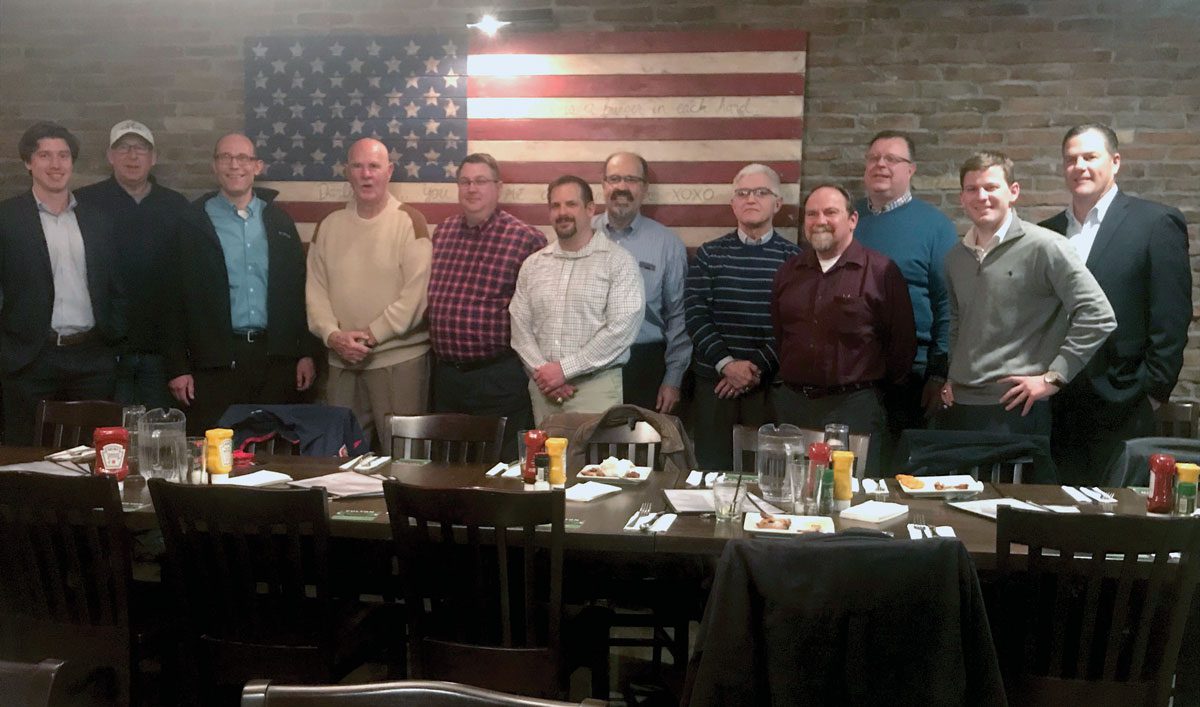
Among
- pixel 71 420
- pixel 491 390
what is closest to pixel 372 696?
pixel 71 420

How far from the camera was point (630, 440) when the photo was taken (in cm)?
378

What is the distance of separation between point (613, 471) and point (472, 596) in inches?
35.6

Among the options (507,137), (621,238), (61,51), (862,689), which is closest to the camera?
(862,689)

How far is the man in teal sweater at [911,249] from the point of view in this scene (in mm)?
4762

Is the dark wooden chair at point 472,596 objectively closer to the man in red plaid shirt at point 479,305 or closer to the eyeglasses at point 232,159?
the man in red plaid shirt at point 479,305

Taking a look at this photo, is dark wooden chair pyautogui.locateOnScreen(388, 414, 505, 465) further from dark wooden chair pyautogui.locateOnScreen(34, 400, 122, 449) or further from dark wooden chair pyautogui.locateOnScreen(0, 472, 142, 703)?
dark wooden chair pyautogui.locateOnScreen(0, 472, 142, 703)

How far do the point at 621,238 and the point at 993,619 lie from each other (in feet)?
9.09

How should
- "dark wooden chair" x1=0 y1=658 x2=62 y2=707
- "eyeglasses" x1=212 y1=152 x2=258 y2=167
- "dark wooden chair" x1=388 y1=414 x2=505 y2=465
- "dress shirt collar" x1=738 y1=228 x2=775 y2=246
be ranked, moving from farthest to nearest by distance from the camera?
"eyeglasses" x1=212 y1=152 x2=258 y2=167
"dress shirt collar" x1=738 y1=228 x2=775 y2=246
"dark wooden chair" x1=388 y1=414 x2=505 y2=465
"dark wooden chair" x1=0 y1=658 x2=62 y2=707

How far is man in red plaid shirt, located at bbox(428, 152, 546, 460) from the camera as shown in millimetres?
4930

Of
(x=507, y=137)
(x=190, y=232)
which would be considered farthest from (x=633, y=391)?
(x=190, y=232)

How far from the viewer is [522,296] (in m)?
4.82

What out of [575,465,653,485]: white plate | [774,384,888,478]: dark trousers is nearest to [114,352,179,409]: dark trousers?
[575,465,653,485]: white plate

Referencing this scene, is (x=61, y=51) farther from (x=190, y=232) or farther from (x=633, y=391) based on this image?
(x=633, y=391)

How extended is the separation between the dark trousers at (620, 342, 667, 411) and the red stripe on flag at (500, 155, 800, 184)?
0.89 metres
